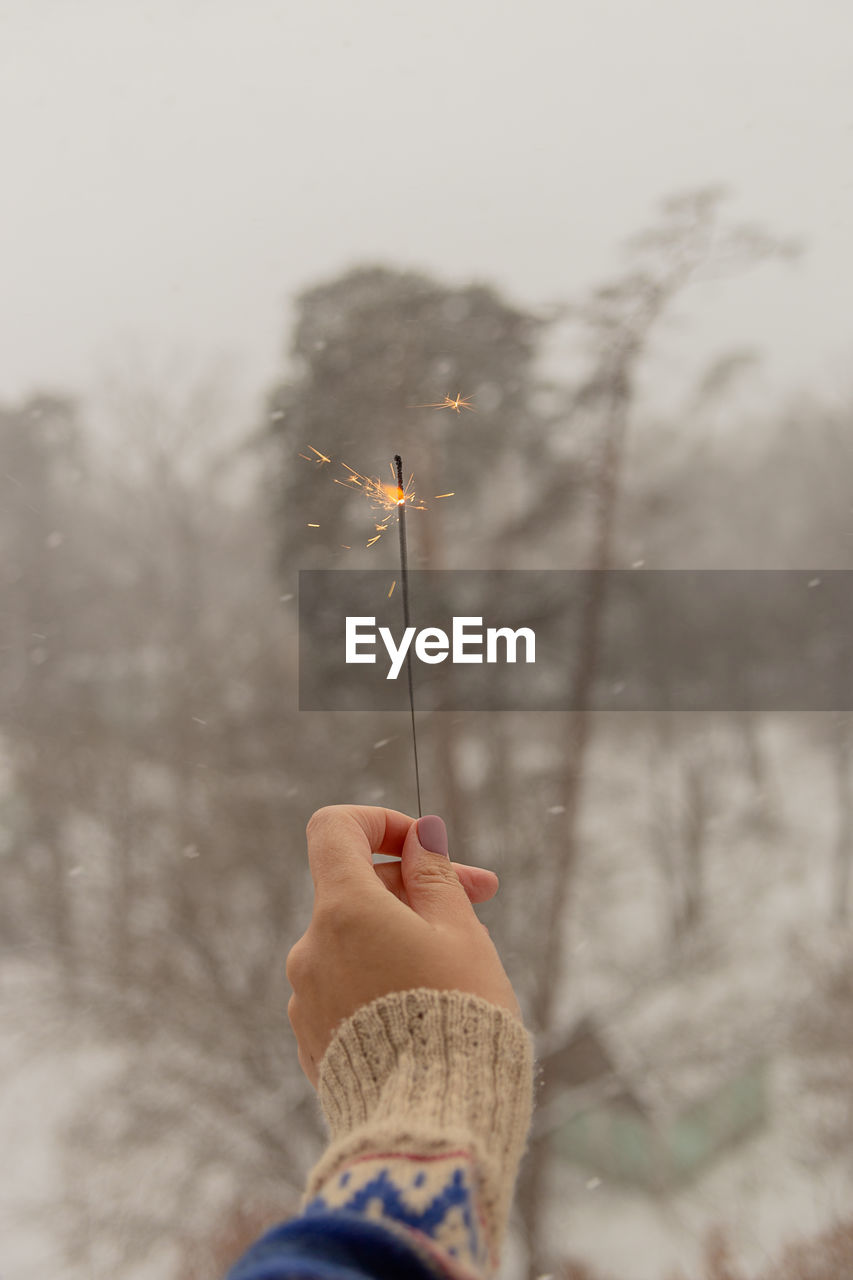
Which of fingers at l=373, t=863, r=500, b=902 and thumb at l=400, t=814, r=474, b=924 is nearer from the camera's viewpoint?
thumb at l=400, t=814, r=474, b=924

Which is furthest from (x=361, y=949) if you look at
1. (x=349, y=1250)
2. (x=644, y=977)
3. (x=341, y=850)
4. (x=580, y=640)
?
(x=644, y=977)

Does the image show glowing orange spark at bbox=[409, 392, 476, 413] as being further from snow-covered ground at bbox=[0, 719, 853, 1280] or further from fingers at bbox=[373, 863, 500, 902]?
fingers at bbox=[373, 863, 500, 902]

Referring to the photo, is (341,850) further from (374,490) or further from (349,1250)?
(374,490)

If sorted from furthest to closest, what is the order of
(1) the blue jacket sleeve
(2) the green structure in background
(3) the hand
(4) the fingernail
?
(2) the green structure in background < (4) the fingernail < (3) the hand < (1) the blue jacket sleeve

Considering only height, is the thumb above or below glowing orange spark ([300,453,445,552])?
below

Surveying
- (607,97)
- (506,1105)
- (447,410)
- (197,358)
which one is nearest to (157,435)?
(197,358)

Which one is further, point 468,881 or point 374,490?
point 374,490

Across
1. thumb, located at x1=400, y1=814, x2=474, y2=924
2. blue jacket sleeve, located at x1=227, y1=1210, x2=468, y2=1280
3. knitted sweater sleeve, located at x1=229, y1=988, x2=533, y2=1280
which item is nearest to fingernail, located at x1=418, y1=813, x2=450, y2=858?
thumb, located at x1=400, y1=814, x2=474, y2=924

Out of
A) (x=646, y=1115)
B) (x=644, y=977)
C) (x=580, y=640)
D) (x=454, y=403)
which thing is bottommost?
(x=646, y=1115)

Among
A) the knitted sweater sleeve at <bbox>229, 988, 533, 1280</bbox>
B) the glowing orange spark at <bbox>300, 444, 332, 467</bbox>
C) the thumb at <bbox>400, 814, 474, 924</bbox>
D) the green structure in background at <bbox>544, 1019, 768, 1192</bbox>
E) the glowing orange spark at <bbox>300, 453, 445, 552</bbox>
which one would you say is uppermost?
the glowing orange spark at <bbox>300, 444, 332, 467</bbox>
